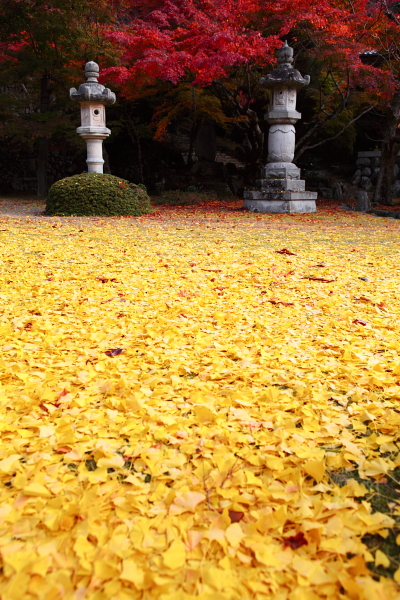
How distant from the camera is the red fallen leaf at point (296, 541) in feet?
4.09

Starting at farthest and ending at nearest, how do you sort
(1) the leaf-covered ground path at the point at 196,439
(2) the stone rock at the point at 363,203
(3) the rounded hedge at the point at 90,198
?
(2) the stone rock at the point at 363,203 → (3) the rounded hedge at the point at 90,198 → (1) the leaf-covered ground path at the point at 196,439

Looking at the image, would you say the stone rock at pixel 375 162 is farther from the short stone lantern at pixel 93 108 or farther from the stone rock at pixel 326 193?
the short stone lantern at pixel 93 108

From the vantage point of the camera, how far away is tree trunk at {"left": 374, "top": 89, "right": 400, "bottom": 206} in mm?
12156

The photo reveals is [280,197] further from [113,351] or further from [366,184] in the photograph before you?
[113,351]

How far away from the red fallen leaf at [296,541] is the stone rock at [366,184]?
16.8 meters

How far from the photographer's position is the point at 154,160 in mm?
16109

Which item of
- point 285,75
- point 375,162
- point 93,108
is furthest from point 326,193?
point 93,108

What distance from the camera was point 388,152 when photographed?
518 inches

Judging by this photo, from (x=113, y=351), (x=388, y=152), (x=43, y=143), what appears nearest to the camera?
(x=113, y=351)

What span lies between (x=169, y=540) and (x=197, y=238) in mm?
5753

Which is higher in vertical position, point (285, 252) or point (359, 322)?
point (285, 252)

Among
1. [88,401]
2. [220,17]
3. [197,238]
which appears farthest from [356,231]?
[88,401]

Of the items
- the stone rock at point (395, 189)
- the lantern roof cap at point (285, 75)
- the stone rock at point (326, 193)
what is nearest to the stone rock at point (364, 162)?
the stone rock at point (395, 189)

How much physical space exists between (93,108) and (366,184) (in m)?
10.1
